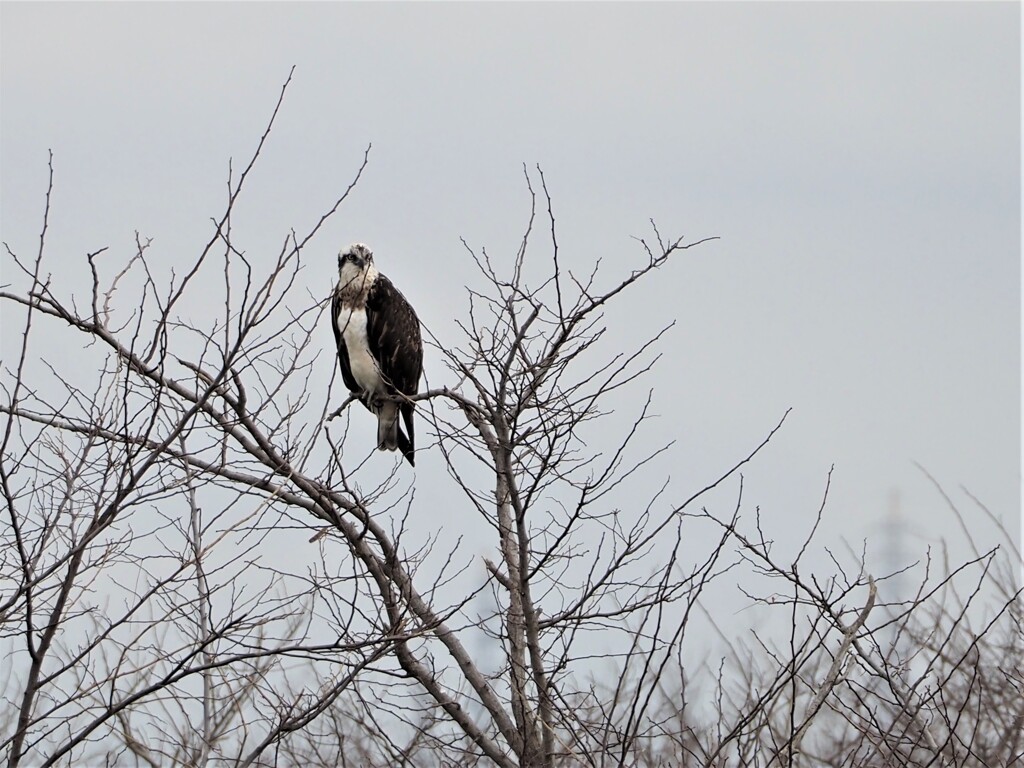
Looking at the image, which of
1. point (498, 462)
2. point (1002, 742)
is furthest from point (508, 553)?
point (1002, 742)

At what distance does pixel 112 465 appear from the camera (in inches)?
167

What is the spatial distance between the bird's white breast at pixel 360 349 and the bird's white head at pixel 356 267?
0.18 metres

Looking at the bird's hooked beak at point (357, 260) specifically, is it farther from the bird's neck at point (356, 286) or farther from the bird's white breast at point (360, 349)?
the bird's white breast at point (360, 349)

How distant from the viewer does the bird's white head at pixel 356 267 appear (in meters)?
8.53

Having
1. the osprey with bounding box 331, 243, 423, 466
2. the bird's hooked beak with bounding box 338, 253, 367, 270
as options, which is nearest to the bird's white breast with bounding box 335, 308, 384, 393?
the osprey with bounding box 331, 243, 423, 466

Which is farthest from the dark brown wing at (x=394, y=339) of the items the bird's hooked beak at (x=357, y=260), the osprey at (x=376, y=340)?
the bird's hooked beak at (x=357, y=260)

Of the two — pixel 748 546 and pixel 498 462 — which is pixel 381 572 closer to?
pixel 498 462

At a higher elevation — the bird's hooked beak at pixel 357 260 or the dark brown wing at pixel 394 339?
the bird's hooked beak at pixel 357 260

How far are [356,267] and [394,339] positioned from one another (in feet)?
1.63

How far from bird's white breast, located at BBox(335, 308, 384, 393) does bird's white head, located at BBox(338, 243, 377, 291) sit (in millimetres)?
175

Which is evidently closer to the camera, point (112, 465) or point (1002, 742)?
point (112, 465)

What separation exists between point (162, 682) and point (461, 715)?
168 cm

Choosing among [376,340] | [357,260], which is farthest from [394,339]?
[357,260]

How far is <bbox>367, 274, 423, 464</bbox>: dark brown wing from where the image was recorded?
8.43 m
